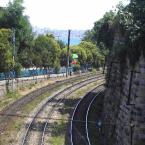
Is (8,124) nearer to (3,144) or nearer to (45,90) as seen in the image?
(3,144)

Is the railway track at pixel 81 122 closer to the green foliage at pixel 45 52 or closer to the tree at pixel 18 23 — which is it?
the green foliage at pixel 45 52

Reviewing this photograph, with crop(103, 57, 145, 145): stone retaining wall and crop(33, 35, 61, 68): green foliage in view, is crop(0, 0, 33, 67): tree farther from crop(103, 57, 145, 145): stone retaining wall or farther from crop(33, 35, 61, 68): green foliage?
crop(103, 57, 145, 145): stone retaining wall

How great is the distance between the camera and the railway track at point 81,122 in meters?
33.8

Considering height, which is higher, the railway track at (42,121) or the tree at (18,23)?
the tree at (18,23)

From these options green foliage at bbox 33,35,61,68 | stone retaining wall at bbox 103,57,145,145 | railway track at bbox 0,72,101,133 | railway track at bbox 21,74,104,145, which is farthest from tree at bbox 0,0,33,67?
stone retaining wall at bbox 103,57,145,145

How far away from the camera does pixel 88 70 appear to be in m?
106

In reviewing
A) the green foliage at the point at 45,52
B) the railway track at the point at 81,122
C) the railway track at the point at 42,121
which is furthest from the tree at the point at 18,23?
the railway track at the point at 81,122

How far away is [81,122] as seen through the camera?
1566 inches

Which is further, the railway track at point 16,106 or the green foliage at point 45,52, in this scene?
the green foliage at point 45,52

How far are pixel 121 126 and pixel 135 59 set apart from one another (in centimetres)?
457

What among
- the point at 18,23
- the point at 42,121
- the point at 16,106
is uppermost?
the point at 18,23

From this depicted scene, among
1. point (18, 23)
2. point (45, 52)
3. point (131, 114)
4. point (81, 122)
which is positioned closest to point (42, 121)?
point (81, 122)

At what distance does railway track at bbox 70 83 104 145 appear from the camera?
33750mm

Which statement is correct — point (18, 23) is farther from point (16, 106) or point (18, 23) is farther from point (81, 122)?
point (81, 122)
